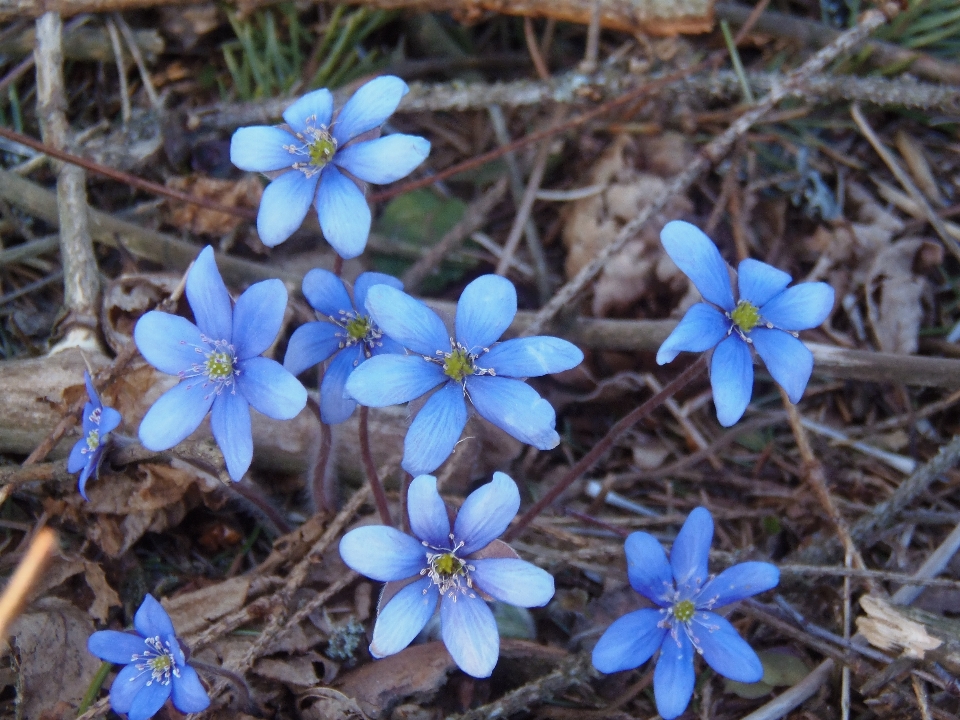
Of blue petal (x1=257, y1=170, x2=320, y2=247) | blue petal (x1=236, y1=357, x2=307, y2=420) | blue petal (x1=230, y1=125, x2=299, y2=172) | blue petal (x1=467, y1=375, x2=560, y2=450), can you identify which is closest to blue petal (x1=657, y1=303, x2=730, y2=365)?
blue petal (x1=467, y1=375, x2=560, y2=450)

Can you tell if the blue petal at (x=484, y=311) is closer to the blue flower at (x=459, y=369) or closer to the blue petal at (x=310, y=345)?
the blue flower at (x=459, y=369)

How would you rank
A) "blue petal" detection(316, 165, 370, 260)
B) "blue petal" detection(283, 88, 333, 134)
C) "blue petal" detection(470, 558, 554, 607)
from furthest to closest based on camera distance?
1. "blue petal" detection(283, 88, 333, 134)
2. "blue petal" detection(316, 165, 370, 260)
3. "blue petal" detection(470, 558, 554, 607)

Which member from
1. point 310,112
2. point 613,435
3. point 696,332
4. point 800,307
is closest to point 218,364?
point 310,112

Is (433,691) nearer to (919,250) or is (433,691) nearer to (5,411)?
(5,411)

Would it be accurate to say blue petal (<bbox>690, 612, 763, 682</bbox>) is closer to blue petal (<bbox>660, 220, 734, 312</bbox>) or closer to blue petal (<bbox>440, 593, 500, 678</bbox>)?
blue petal (<bbox>440, 593, 500, 678</bbox>)

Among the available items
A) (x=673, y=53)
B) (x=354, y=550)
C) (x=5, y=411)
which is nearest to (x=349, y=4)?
(x=673, y=53)

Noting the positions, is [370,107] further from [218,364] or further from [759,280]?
[759,280]
